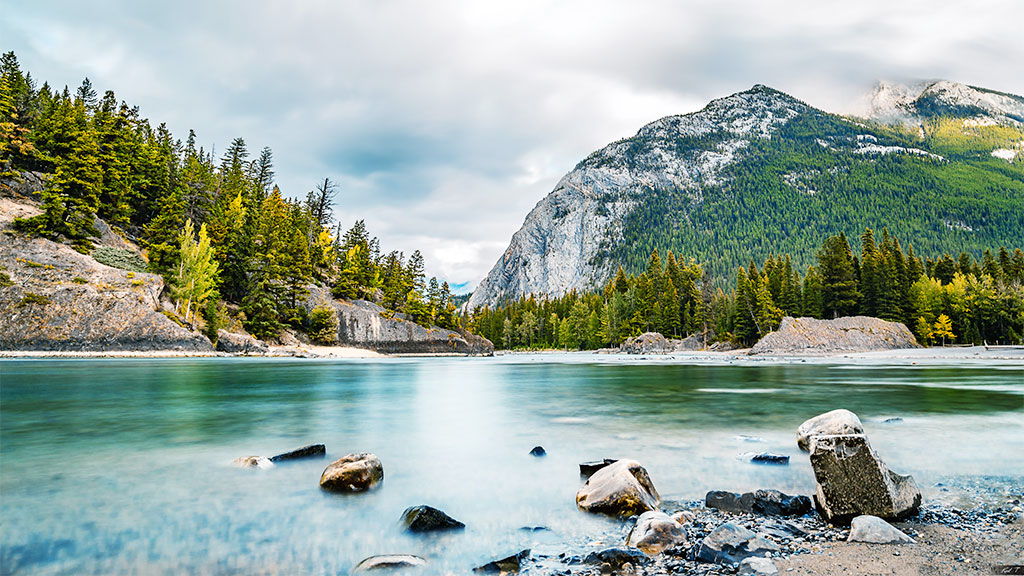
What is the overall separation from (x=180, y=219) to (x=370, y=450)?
59684 millimetres

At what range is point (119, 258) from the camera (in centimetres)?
4791

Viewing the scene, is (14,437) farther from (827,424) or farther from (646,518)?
(827,424)

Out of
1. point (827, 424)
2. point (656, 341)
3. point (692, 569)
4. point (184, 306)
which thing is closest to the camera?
point (692, 569)

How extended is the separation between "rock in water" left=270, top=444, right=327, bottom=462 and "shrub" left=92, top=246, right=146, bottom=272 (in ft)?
164

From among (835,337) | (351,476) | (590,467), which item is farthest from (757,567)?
(835,337)

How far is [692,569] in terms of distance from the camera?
4.21 m

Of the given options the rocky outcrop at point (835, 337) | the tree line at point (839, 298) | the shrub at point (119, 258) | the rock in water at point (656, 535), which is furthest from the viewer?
the tree line at point (839, 298)

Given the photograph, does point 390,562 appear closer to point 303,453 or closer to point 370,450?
point 303,453

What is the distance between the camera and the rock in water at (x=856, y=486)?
5.39 meters

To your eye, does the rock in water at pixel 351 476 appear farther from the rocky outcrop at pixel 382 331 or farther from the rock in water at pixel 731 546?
the rocky outcrop at pixel 382 331

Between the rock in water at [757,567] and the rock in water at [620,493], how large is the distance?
1.64 meters

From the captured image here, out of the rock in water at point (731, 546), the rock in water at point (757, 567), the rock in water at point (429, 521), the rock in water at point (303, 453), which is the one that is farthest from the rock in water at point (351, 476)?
the rock in water at point (757, 567)

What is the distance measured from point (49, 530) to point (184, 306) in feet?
171

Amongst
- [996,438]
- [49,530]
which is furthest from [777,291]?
[49,530]
